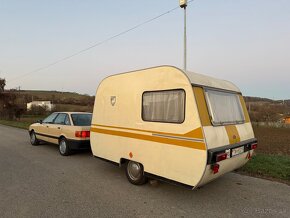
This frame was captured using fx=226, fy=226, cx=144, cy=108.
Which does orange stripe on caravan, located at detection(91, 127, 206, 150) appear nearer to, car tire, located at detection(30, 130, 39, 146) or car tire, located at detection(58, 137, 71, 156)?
car tire, located at detection(58, 137, 71, 156)

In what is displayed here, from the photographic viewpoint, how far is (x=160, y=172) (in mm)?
4379

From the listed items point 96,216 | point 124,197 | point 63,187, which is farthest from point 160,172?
point 63,187

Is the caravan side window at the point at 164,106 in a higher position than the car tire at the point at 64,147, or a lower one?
higher

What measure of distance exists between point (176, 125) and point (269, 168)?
3.61 metres

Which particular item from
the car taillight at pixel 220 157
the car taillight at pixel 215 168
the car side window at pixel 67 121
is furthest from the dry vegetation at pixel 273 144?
the car side window at pixel 67 121

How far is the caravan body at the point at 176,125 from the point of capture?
3855 millimetres

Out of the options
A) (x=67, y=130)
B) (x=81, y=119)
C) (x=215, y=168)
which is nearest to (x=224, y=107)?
(x=215, y=168)

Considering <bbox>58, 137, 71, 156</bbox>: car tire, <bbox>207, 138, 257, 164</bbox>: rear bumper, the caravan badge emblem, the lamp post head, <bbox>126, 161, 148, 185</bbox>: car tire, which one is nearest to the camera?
<bbox>207, 138, 257, 164</bbox>: rear bumper

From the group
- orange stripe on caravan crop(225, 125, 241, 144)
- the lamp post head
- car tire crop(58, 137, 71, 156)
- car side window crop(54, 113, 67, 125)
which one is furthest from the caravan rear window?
the lamp post head

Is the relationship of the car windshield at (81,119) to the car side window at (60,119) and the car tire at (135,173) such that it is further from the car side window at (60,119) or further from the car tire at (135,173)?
the car tire at (135,173)

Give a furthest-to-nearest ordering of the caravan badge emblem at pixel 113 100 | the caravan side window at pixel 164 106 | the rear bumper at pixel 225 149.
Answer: the caravan badge emblem at pixel 113 100 → the caravan side window at pixel 164 106 → the rear bumper at pixel 225 149

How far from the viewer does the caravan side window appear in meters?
4.14

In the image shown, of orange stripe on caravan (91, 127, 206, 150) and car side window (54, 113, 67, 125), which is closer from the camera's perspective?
orange stripe on caravan (91, 127, 206, 150)

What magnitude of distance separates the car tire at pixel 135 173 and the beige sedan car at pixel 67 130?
2.90 meters
